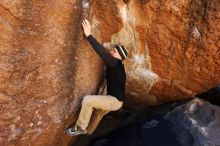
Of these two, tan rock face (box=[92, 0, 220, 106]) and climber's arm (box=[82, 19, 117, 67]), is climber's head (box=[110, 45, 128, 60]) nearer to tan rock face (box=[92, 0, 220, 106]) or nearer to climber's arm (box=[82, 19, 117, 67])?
climber's arm (box=[82, 19, 117, 67])

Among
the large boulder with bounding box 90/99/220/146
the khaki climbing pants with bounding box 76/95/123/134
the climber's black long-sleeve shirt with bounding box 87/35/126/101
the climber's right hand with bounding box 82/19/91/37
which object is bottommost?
the large boulder with bounding box 90/99/220/146

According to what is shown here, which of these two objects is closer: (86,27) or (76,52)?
(86,27)

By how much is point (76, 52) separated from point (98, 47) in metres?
0.33

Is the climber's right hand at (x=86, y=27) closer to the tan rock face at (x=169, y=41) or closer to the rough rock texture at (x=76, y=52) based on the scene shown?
the rough rock texture at (x=76, y=52)

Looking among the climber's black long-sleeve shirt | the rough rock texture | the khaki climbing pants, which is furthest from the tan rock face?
the khaki climbing pants

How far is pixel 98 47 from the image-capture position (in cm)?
449

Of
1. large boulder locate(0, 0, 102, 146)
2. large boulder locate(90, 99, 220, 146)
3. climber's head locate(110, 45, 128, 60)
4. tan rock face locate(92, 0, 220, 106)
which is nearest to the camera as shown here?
large boulder locate(0, 0, 102, 146)

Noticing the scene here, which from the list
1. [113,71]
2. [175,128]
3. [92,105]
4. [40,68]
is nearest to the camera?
[40,68]

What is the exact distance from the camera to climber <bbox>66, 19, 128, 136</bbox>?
4.50 m

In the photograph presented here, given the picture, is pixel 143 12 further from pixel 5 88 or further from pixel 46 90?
pixel 5 88

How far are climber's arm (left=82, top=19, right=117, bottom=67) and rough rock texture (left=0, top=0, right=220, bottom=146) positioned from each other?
103 mm

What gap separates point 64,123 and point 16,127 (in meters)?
0.69

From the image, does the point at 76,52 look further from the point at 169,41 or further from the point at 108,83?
the point at 169,41

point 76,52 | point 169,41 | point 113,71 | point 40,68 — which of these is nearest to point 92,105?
point 113,71
